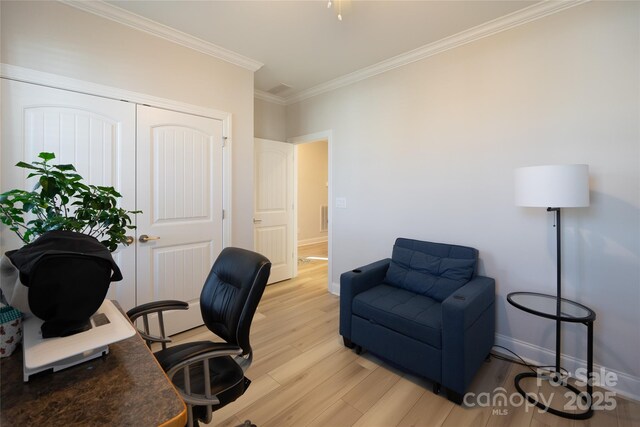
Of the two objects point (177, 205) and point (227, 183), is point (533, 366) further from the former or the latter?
point (177, 205)

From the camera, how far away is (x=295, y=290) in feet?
12.4

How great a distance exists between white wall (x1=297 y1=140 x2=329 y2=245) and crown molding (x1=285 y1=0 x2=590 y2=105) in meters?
3.00

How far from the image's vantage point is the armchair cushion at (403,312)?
6.12 feet

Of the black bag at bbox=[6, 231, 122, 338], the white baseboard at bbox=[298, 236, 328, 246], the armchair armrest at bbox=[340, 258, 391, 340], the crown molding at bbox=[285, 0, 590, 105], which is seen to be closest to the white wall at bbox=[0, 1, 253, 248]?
the crown molding at bbox=[285, 0, 590, 105]

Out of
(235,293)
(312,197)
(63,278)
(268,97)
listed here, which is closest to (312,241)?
(312,197)

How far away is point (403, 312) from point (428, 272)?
556mm

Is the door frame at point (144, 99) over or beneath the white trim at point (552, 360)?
over

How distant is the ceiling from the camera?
6.86 ft

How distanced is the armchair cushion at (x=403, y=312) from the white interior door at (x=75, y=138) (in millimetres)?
1961

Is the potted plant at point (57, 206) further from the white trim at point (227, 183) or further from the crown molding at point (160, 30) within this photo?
the crown molding at point (160, 30)

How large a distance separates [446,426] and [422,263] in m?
1.19

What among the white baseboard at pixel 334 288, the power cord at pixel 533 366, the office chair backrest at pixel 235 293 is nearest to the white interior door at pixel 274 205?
the white baseboard at pixel 334 288

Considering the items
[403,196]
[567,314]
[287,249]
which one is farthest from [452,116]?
[287,249]

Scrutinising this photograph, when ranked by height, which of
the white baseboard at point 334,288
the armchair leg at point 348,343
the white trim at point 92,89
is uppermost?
the white trim at point 92,89
